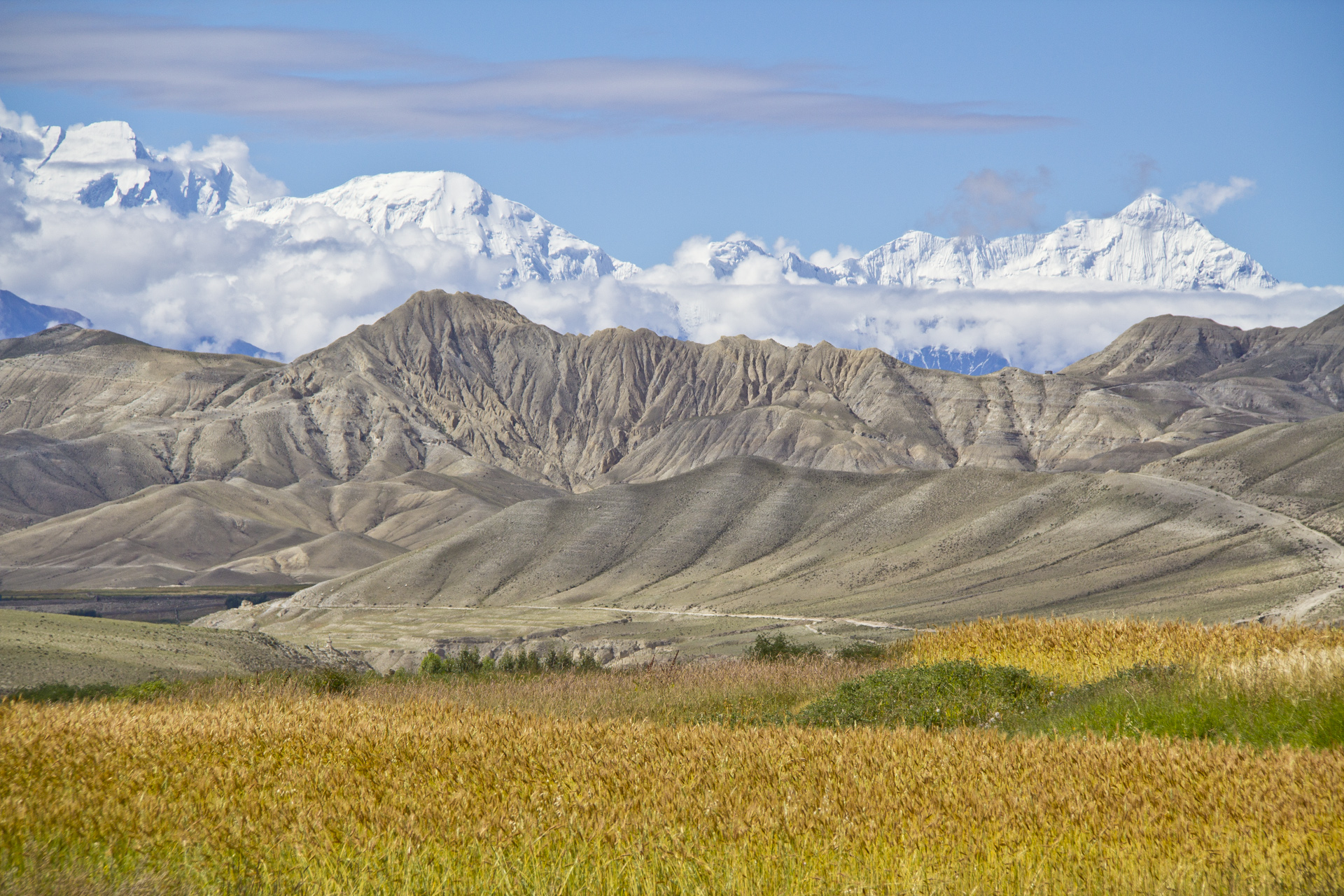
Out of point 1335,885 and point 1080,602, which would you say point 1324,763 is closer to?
point 1335,885

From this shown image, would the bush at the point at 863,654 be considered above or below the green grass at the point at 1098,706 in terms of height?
below

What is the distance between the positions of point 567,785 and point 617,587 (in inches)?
3563

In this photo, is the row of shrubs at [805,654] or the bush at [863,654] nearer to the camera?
the bush at [863,654]

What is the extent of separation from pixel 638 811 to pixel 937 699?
840 cm

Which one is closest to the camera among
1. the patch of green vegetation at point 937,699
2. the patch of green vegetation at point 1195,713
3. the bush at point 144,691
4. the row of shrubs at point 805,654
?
the patch of green vegetation at point 1195,713

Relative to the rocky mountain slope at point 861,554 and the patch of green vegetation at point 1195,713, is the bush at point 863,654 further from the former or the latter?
the rocky mountain slope at point 861,554

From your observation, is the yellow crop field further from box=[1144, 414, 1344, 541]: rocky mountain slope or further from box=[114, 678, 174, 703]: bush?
box=[1144, 414, 1344, 541]: rocky mountain slope

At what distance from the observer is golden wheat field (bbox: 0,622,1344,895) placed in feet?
20.4

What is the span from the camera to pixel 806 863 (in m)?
6.39

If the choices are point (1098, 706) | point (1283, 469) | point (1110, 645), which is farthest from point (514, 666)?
point (1283, 469)

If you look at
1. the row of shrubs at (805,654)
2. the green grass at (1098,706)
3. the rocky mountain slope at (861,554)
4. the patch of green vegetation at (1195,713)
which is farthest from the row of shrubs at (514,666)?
the rocky mountain slope at (861,554)

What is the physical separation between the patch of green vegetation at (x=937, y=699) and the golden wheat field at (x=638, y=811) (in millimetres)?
3473

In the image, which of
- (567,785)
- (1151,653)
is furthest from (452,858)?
(1151,653)

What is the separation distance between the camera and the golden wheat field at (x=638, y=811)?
6.21m
